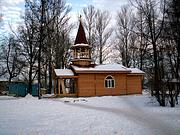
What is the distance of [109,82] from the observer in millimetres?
34312

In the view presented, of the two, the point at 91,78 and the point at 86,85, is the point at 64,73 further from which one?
the point at 91,78

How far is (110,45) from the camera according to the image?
50.4m

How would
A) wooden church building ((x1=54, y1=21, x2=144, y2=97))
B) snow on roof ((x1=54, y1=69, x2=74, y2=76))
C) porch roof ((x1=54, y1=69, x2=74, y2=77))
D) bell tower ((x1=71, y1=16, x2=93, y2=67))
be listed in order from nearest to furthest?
porch roof ((x1=54, y1=69, x2=74, y2=77)) → snow on roof ((x1=54, y1=69, x2=74, y2=76)) → wooden church building ((x1=54, y1=21, x2=144, y2=97)) → bell tower ((x1=71, y1=16, x2=93, y2=67))

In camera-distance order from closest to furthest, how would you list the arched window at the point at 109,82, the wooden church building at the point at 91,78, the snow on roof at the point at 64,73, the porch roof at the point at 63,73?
the porch roof at the point at 63,73, the snow on roof at the point at 64,73, the wooden church building at the point at 91,78, the arched window at the point at 109,82

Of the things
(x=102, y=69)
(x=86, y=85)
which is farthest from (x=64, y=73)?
(x=102, y=69)

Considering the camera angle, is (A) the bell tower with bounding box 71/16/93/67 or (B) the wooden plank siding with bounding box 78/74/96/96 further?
(A) the bell tower with bounding box 71/16/93/67

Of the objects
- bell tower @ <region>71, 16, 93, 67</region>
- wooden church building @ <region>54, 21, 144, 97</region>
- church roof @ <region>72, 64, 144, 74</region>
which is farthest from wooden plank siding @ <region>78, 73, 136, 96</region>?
bell tower @ <region>71, 16, 93, 67</region>

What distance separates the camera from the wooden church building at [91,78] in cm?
3297

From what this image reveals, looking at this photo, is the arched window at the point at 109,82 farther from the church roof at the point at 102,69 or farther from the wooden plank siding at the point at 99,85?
the church roof at the point at 102,69

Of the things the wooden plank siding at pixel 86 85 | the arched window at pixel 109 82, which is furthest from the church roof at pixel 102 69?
the arched window at pixel 109 82

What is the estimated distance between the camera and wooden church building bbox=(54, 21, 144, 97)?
108 ft

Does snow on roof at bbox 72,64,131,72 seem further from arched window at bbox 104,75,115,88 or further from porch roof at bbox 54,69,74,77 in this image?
arched window at bbox 104,75,115,88

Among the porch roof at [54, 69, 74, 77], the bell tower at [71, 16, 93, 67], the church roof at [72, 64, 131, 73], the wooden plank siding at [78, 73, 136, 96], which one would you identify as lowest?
the wooden plank siding at [78, 73, 136, 96]

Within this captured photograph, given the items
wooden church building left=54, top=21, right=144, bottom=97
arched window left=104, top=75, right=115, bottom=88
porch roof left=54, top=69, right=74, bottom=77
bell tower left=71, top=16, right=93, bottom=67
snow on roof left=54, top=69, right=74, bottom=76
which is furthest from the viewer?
bell tower left=71, top=16, right=93, bottom=67
